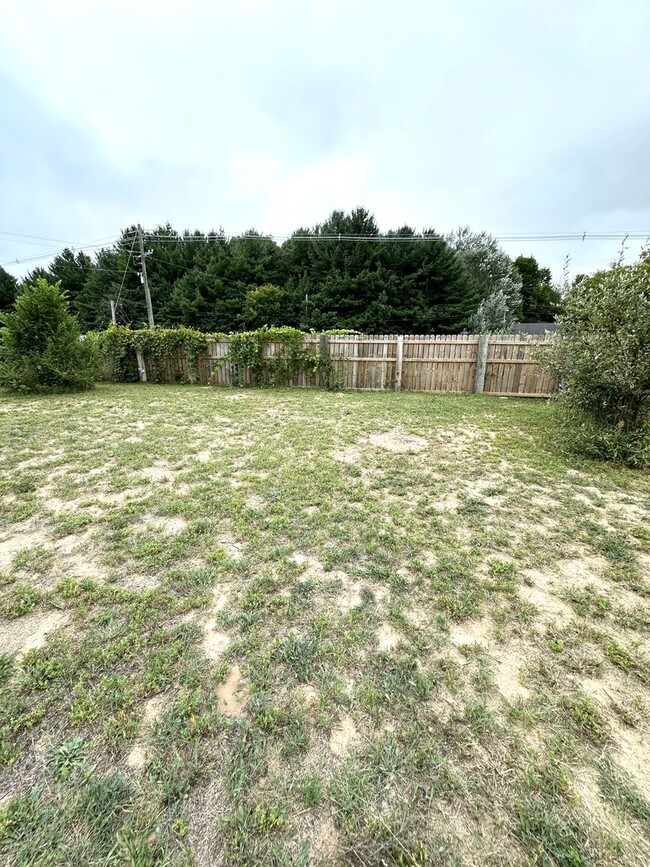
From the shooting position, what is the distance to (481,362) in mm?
8836

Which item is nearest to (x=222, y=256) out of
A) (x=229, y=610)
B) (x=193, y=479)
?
(x=193, y=479)

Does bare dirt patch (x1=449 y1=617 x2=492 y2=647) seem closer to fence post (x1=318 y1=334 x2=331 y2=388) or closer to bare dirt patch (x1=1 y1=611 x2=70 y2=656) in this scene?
bare dirt patch (x1=1 y1=611 x2=70 y2=656)

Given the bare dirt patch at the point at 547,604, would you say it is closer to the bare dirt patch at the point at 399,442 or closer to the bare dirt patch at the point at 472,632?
the bare dirt patch at the point at 472,632

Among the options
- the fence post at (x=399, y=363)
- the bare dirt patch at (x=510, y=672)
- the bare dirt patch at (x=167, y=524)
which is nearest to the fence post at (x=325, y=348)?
the fence post at (x=399, y=363)

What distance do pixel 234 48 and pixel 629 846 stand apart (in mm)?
12739

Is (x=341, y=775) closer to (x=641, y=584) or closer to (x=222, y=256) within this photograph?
(x=641, y=584)

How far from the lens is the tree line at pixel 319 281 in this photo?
21.4 m

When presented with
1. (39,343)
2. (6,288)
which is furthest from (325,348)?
(6,288)

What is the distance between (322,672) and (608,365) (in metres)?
4.66

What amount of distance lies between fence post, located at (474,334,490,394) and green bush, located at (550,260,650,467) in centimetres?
393

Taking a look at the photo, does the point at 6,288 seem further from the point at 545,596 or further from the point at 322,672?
the point at 545,596

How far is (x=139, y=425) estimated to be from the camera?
17.6 ft

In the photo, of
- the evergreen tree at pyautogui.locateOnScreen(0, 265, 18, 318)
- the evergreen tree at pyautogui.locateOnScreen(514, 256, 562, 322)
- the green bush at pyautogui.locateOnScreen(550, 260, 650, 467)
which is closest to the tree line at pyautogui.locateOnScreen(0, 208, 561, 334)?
the evergreen tree at pyautogui.locateOnScreen(0, 265, 18, 318)

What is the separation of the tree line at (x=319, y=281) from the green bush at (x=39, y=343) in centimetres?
1463
